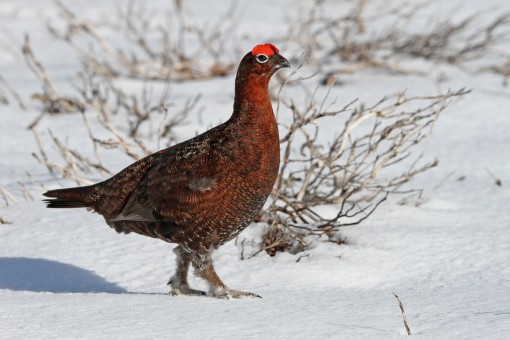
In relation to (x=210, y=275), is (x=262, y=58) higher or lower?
higher

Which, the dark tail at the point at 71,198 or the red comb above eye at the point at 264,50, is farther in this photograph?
the dark tail at the point at 71,198

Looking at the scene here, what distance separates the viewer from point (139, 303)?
11.5ft

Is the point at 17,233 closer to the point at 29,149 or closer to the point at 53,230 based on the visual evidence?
the point at 53,230

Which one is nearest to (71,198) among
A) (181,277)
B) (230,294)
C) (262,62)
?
(181,277)

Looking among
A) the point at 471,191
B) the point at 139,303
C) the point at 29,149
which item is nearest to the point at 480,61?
the point at 471,191

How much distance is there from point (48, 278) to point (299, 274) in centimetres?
116

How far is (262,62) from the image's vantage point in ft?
12.0

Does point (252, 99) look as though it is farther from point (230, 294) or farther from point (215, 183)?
point (230, 294)

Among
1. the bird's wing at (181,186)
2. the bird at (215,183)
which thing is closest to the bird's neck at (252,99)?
the bird at (215,183)

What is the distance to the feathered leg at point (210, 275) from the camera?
12.3 feet

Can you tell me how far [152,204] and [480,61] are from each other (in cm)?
544

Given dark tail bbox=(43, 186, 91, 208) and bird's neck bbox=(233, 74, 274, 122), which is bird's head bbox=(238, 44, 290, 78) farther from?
dark tail bbox=(43, 186, 91, 208)

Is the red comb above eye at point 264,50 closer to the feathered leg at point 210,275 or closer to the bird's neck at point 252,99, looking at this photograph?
the bird's neck at point 252,99

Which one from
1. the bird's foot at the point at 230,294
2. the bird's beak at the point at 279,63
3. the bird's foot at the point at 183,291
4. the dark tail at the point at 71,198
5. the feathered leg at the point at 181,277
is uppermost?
the bird's beak at the point at 279,63
